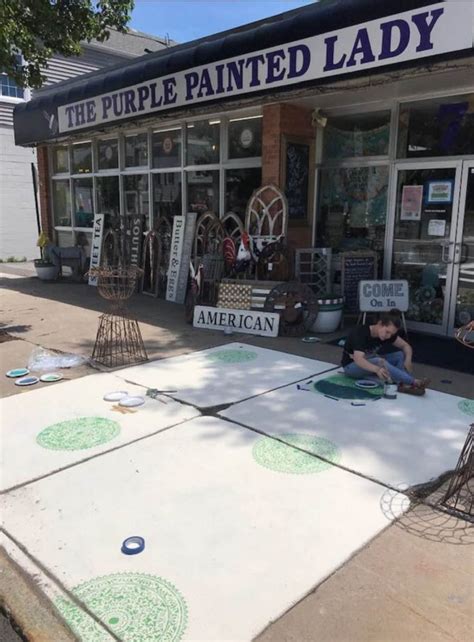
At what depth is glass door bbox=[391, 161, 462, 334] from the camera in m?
6.55

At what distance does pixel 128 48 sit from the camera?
1842 centimetres

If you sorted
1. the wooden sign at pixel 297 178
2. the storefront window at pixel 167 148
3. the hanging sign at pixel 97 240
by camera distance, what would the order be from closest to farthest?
1. the wooden sign at pixel 297 178
2. the storefront window at pixel 167 148
3. the hanging sign at pixel 97 240

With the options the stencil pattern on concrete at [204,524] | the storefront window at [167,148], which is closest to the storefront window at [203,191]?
the storefront window at [167,148]

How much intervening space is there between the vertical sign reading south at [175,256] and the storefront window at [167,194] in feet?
2.01

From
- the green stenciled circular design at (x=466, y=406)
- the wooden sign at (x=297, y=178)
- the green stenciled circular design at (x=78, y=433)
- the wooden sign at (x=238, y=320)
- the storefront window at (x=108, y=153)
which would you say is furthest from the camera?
the storefront window at (x=108, y=153)

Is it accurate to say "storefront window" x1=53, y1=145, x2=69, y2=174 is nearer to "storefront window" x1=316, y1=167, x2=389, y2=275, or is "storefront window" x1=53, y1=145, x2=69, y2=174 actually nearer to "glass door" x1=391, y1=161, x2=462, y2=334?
"storefront window" x1=316, y1=167, x2=389, y2=275

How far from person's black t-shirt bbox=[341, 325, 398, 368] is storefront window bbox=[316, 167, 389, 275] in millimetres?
2700

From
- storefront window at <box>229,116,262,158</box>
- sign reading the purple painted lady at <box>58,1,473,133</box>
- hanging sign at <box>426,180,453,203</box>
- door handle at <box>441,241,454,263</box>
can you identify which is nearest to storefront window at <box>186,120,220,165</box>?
storefront window at <box>229,116,262,158</box>

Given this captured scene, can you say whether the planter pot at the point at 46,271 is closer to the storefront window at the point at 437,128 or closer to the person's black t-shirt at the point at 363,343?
the storefront window at the point at 437,128

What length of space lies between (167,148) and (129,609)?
8.81m

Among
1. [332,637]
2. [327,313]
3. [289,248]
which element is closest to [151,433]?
[332,637]

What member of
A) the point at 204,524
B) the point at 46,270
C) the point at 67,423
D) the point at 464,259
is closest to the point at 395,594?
the point at 204,524

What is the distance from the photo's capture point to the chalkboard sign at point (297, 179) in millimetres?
7688

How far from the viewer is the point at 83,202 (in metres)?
12.3
